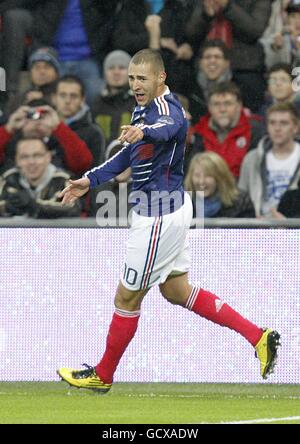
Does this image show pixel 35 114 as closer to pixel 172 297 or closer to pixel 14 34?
pixel 14 34

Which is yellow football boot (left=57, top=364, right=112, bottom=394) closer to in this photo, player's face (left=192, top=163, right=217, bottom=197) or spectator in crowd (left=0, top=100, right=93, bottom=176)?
player's face (left=192, top=163, right=217, bottom=197)

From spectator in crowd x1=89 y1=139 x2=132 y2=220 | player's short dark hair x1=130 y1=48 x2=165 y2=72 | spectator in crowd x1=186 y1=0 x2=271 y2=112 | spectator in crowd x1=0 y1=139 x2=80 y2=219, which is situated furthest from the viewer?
spectator in crowd x1=186 y1=0 x2=271 y2=112

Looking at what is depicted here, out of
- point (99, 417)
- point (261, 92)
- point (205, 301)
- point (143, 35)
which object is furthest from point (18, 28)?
point (99, 417)

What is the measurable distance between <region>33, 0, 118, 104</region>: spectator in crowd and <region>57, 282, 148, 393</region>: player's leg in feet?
13.8

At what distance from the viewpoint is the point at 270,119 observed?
10.7 meters

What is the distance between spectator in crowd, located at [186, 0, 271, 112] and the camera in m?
11.6

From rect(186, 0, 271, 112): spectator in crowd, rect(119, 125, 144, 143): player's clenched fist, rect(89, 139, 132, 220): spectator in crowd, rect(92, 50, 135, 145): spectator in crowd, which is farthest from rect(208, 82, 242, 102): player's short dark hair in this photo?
rect(119, 125, 144, 143): player's clenched fist

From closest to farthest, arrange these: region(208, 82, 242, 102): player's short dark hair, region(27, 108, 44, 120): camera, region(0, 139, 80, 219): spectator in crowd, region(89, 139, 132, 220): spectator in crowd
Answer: region(0, 139, 80, 219): spectator in crowd → region(89, 139, 132, 220): spectator in crowd → region(27, 108, 44, 120): camera → region(208, 82, 242, 102): player's short dark hair

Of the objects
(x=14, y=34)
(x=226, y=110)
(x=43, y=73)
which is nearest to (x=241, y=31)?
(x=226, y=110)

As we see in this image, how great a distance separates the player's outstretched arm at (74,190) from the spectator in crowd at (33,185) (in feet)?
4.68

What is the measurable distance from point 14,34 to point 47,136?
168cm

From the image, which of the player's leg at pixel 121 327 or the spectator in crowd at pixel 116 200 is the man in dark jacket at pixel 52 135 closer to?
the spectator in crowd at pixel 116 200

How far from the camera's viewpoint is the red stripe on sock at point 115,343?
8.08 meters

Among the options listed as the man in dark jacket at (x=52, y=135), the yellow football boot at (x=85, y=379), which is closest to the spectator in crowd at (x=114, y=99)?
the man in dark jacket at (x=52, y=135)
